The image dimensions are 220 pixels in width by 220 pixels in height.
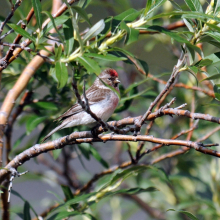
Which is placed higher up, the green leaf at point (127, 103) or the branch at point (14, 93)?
the branch at point (14, 93)

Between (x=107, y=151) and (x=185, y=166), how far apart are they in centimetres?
133

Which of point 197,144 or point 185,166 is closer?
point 197,144

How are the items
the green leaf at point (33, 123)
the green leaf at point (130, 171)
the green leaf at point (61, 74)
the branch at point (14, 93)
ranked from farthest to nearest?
1. the green leaf at point (33, 123)
2. the green leaf at point (130, 171)
3. the branch at point (14, 93)
4. the green leaf at point (61, 74)

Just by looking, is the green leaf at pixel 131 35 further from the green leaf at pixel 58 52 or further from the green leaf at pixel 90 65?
the green leaf at pixel 58 52

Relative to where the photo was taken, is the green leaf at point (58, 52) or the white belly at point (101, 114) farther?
the white belly at point (101, 114)

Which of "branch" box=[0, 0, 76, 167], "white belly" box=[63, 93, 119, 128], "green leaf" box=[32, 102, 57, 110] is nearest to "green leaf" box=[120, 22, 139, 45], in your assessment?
"branch" box=[0, 0, 76, 167]

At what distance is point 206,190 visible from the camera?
3.18m

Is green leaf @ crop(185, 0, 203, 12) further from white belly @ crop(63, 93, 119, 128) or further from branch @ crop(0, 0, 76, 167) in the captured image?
white belly @ crop(63, 93, 119, 128)

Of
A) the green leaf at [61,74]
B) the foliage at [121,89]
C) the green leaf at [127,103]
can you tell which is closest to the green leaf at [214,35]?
the foliage at [121,89]

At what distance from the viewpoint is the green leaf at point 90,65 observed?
1.52 meters

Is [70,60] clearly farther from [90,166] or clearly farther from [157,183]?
[90,166]

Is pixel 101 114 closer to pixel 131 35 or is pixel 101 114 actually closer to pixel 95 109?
pixel 95 109

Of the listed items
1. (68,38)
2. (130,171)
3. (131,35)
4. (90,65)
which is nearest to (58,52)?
(68,38)

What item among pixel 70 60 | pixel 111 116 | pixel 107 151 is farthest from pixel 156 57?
pixel 70 60
